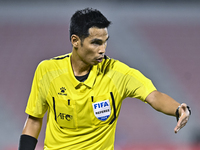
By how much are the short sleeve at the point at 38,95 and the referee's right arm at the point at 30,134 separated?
6 cm

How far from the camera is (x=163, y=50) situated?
12.7 feet

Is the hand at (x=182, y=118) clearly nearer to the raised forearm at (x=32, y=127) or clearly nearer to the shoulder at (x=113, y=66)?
the shoulder at (x=113, y=66)

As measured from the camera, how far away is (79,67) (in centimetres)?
181

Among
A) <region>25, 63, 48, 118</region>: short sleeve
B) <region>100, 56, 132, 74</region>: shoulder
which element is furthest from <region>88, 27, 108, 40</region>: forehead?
<region>25, 63, 48, 118</region>: short sleeve

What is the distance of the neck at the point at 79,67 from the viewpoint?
5.91 feet

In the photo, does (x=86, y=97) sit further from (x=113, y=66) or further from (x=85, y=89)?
(x=113, y=66)

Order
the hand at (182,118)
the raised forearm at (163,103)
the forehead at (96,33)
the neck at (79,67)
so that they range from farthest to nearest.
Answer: the neck at (79,67) → the forehead at (96,33) → the raised forearm at (163,103) → the hand at (182,118)

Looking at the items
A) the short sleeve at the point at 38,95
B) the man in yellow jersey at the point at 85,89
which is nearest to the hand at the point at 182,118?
the man in yellow jersey at the point at 85,89

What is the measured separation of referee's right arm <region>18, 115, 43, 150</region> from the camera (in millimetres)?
1827

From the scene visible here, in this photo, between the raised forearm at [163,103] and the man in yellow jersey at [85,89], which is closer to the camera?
the raised forearm at [163,103]

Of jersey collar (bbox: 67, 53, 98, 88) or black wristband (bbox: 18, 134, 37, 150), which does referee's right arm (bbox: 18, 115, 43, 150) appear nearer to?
black wristband (bbox: 18, 134, 37, 150)

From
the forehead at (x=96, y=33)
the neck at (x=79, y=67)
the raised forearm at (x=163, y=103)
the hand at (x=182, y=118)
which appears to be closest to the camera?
the hand at (x=182, y=118)

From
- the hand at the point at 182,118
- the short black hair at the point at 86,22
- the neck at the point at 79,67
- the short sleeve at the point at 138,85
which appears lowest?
the hand at the point at 182,118

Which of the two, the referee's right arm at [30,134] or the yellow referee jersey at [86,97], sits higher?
the yellow referee jersey at [86,97]
